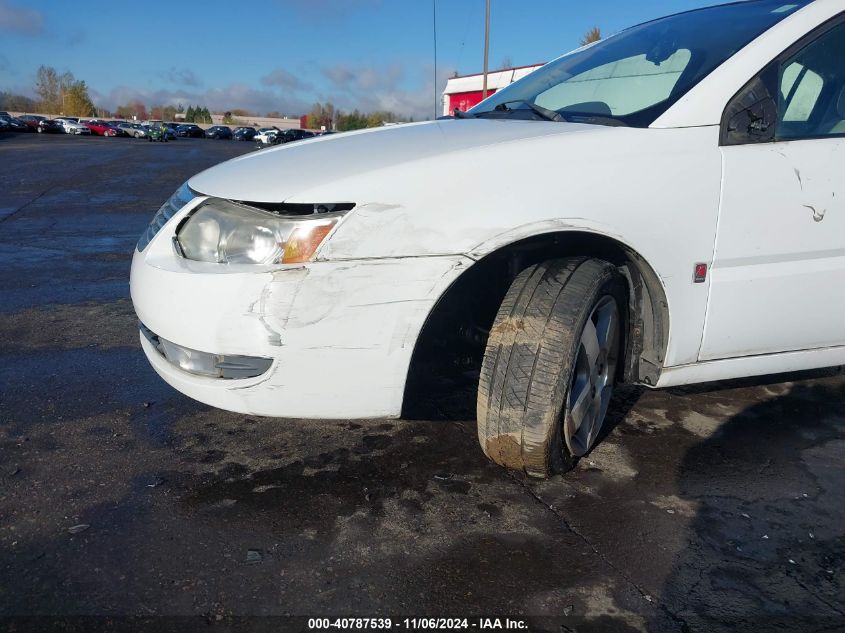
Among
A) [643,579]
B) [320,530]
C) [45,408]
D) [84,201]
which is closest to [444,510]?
[320,530]

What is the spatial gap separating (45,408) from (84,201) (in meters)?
8.36

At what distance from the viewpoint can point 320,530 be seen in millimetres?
2074

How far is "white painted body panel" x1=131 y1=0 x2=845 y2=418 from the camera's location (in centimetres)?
199

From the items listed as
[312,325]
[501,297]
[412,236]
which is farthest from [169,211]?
[501,297]

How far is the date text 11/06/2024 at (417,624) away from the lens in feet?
5.50

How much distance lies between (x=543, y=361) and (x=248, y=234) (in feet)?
3.44

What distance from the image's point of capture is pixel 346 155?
2.28 meters

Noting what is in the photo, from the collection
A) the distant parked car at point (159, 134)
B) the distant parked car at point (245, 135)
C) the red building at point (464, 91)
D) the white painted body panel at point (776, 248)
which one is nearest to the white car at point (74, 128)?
the distant parked car at point (159, 134)

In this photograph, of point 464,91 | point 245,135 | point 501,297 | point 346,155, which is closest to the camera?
point 346,155

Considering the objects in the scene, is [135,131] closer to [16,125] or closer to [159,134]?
[16,125]

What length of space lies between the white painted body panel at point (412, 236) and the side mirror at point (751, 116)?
4cm

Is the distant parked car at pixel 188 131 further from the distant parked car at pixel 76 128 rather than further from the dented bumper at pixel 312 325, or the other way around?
the dented bumper at pixel 312 325

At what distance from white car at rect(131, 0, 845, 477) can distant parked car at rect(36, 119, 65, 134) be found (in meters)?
66.1

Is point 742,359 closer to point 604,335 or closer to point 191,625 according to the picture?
point 604,335
